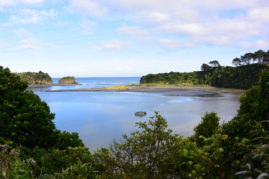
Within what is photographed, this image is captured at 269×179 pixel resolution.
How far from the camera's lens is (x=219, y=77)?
11312cm

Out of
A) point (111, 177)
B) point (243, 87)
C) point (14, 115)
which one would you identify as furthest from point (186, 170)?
point (243, 87)

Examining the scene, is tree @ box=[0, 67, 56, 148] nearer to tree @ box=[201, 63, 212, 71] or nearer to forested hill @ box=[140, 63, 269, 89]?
forested hill @ box=[140, 63, 269, 89]

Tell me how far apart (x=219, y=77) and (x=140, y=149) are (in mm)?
117713

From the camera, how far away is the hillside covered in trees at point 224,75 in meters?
94.1

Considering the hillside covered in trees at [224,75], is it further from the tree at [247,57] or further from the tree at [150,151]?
the tree at [150,151]

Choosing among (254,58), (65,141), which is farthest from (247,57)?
(65,141)

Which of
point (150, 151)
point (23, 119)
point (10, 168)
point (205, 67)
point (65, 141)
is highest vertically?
point (205, 67)

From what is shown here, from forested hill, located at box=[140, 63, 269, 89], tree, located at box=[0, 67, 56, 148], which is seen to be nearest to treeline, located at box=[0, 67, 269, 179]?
tree, located at box=[0, 67, 56, 148]

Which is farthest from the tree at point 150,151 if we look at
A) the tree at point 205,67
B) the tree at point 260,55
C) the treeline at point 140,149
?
the tree at point 205,67

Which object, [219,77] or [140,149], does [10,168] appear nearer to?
[140,149]

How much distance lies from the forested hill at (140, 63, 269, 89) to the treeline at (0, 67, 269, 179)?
8831cm

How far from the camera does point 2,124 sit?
11.8 m

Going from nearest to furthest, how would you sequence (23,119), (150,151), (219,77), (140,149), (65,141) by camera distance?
(150,151)
(140,149)
(23,119)
(65,141)
(219,77)

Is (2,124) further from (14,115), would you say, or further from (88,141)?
(88,141)
